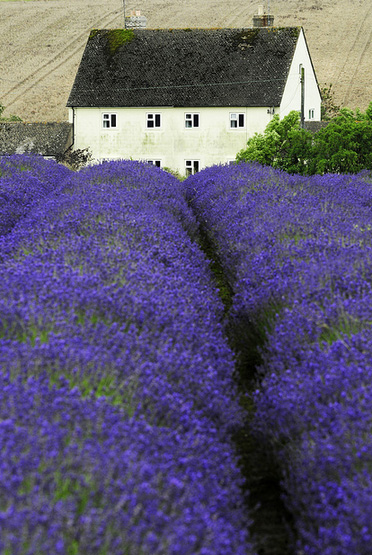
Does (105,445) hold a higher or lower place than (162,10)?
lower

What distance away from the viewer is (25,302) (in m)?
3.48

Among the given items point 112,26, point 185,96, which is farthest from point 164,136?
point 112,26

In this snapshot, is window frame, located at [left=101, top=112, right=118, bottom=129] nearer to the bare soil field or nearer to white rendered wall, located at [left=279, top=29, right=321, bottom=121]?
white rendered wall, located at [left=279, top=29, right=321, bottom=121]

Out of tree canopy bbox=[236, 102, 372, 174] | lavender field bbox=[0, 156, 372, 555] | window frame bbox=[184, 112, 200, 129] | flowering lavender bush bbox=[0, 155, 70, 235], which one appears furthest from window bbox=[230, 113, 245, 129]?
lavender field bbox=[0, 156, 372, 555]

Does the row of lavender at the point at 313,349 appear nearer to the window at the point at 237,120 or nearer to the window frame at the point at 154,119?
the window at the point at 237,120

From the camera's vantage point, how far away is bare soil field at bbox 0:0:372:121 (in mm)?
64250

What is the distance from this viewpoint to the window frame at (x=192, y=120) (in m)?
32.8

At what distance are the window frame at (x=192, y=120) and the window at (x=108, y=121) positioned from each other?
134 inches

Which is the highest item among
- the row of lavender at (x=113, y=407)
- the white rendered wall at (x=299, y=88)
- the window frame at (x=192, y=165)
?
the white rendered wall at (x=299, y=88)

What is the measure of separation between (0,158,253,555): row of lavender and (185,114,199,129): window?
28.5 m

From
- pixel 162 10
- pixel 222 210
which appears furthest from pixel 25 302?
pixel 162 10

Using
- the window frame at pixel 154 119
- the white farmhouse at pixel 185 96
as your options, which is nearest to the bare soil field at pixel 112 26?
the white farmhouse at pixel 185 96

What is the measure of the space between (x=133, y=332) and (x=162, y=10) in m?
81.1

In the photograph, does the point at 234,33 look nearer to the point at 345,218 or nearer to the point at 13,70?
the point at 345,218
